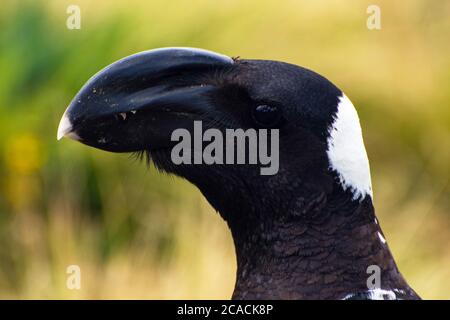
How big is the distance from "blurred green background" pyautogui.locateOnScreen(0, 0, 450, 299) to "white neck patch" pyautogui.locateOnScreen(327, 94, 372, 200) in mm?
2561

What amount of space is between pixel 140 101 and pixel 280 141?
455 millimetres

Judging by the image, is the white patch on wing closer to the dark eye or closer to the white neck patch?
the white neck patch

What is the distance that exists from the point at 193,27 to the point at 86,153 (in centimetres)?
149

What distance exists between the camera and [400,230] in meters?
6.89

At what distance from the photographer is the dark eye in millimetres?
3211

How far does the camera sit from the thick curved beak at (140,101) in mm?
3211

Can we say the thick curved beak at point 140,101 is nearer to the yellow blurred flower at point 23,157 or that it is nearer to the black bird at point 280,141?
the black bird at point 280,141

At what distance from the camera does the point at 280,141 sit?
325 centimetres

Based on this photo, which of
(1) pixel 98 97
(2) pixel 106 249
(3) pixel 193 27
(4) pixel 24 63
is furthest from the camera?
(3) pixel 193 27

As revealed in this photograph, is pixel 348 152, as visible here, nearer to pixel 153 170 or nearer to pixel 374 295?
pixel 374 295

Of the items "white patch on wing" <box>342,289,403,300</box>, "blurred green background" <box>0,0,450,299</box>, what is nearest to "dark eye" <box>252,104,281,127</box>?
"white patch on wing" <box>342,289,403,300</box>

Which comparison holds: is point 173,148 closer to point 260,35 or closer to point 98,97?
point 98,97

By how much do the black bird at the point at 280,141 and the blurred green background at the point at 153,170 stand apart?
2.47 metres

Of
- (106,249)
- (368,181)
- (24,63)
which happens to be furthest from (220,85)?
(24,63)
